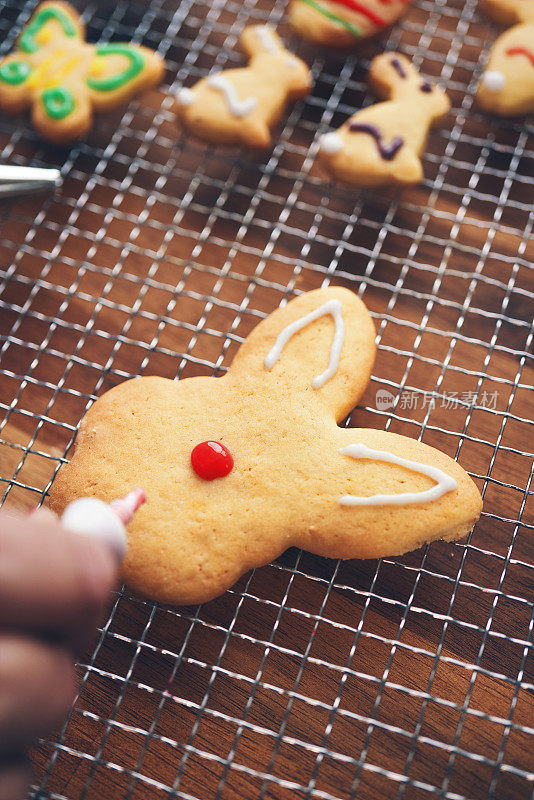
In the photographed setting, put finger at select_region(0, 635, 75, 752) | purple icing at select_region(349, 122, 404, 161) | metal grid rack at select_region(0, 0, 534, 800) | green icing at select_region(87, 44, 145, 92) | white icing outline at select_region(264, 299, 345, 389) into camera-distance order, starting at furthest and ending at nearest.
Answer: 1. green icing at select_region(87, 44, 145, 92)
2. purple icing at select_region(349, 122, 404, 161)
3. white icing outline at select_region(264, 299, 345, 389)
4. metal grid rack at select_region(0, 0, 534, 800)
5. finger at select_region(0, 635, 75, 752)

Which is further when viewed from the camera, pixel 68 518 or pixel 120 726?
pixel 120 726

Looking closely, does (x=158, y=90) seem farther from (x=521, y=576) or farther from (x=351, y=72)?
(x=521, y=576)

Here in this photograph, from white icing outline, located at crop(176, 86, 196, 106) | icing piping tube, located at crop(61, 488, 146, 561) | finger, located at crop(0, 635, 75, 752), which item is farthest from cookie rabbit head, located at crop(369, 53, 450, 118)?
finger, located at crop(0, 635, 75, 752)

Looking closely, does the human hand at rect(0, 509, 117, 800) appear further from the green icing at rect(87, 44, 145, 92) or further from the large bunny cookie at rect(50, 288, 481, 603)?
the green icing at rect(87, 44, 145, 92)

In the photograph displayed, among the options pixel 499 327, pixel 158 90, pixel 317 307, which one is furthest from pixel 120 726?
pixel 158 90

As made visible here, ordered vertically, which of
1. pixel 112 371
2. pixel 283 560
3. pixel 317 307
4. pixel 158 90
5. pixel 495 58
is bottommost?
pixel 283 560

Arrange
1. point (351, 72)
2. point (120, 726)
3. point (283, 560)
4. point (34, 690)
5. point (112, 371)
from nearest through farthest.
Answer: point (34, 690) < point (120, 726) < point (283, 560) < point (112, 371) < point (351, 72)
